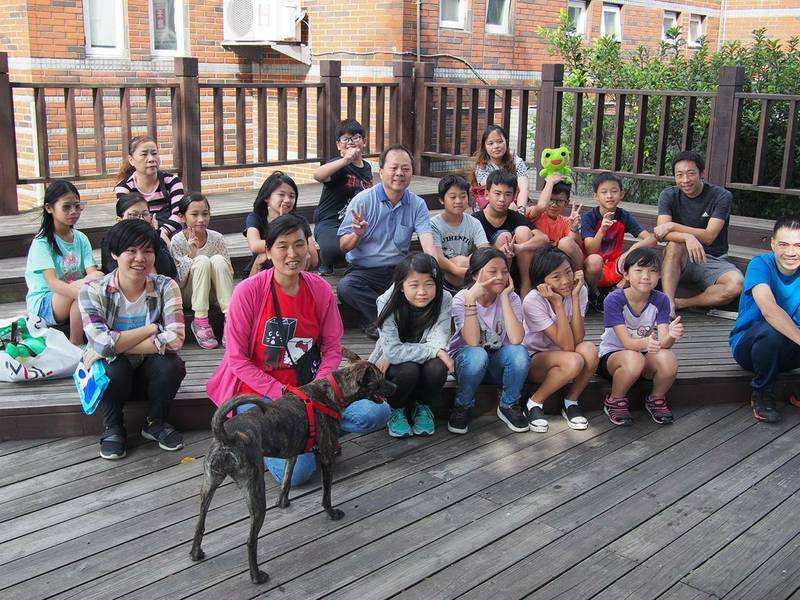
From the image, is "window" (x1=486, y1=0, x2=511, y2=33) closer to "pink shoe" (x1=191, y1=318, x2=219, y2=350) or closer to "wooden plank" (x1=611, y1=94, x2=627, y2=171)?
"wooden plank" (x1=611, y1=94, x2=627, y2=171)

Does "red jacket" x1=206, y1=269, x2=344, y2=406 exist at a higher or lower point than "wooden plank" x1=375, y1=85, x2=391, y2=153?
lower

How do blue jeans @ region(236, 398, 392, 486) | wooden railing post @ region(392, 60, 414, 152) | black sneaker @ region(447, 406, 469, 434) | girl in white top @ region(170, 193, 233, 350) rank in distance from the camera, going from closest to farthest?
1. blue jeans @ region(236, 398, 392, 486)
2. black sneaker @ region(447, 406, 469, 434)
3. girl in white top @ region(170, 193, 233, 350)
4. wooden railing post @ region(392, 60, 414, 152)

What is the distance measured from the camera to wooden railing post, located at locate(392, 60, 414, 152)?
25.3ft

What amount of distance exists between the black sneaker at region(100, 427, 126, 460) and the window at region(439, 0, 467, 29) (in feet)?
22.8

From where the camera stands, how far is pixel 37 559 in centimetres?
267

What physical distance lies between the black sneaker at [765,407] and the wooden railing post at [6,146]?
181 inches

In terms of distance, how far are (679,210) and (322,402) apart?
3.18 meters

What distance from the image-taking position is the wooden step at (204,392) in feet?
11.5

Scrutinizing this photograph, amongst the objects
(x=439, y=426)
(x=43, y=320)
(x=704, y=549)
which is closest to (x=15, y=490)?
(x=43, y=320)

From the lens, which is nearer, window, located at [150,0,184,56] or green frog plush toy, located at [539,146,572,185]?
green frog plush toy, located at [539,146,572,185]

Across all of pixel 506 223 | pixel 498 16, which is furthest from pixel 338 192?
pixel 498 16

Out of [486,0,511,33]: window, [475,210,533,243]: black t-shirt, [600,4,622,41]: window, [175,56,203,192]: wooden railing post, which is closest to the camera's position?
[475,210,533,243]: black t-shirt

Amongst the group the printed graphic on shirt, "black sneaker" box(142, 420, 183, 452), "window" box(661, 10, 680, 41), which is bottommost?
"black sneaker" box(142, 420, 183, 452)

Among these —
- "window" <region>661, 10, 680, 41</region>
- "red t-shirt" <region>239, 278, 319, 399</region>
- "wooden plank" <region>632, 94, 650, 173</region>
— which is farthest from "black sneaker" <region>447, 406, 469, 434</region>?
"window" <region>661, 10, 680, 41</region>
